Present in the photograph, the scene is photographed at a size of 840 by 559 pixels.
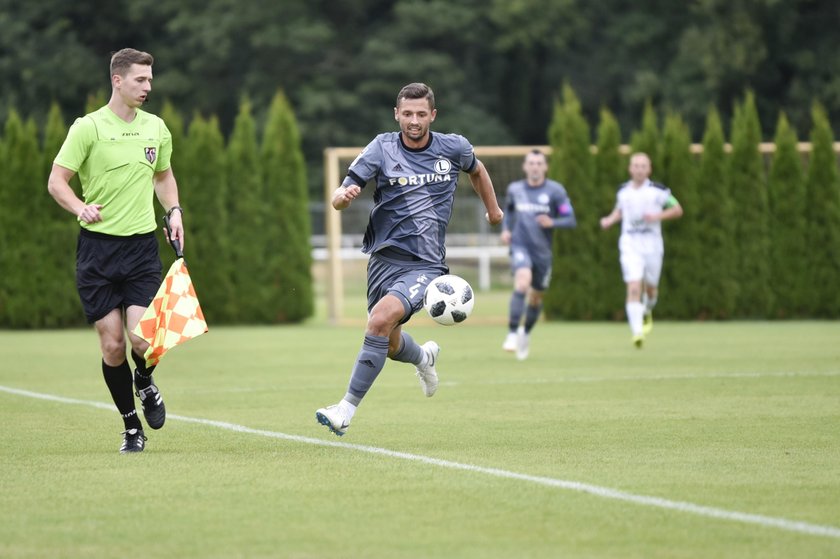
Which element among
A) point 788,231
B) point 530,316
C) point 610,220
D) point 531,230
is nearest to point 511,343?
point 530,316

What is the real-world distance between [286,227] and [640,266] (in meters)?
8.73

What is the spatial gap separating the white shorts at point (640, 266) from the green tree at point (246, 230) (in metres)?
8.25

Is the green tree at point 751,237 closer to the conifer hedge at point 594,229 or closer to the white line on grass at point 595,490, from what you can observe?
the conifer hedge at point 594,229

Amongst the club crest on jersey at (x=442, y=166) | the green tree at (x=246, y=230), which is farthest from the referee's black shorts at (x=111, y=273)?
the green tree at (x=246, y=230)

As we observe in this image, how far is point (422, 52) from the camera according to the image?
1945 inches

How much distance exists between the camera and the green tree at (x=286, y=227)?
24.5 metres

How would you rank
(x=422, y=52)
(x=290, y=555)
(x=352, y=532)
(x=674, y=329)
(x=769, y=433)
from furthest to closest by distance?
(x=422, y=52), (x=674, y=329), (x=769, y=433), (x=352, y=532), (x=290, y=555)

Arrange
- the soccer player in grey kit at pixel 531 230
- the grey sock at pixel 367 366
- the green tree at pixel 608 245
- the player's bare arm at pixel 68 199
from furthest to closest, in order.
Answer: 1. the green tree at pixel 608 245
2. the soccer player in grey kit at pixel 531 230
3. the grey sock at pixel 367 366
4. the player's bare arm at pixel 68 199

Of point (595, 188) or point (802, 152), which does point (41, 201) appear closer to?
point (595, 188)

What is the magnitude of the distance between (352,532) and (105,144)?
345cm

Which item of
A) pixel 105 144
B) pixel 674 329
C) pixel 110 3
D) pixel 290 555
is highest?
pixel 110 3

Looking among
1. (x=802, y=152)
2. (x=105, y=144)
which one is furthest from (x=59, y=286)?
(x=105, y=144)

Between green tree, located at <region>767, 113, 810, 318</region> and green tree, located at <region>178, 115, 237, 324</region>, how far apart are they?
8945 mm

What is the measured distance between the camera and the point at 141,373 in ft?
28.2
